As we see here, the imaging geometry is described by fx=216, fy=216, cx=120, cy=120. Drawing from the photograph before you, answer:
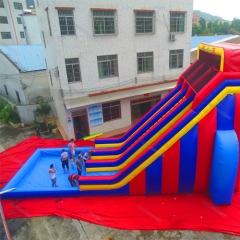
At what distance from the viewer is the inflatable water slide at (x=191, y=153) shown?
22.3 feet

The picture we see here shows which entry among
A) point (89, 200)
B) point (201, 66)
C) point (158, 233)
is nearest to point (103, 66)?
point (201, 66)

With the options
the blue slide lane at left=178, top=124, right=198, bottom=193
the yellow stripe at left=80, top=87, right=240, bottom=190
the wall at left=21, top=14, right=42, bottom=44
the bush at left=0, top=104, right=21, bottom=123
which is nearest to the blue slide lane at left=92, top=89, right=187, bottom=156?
the yellow stripe at left=80, top=87, right=240, bottom=190

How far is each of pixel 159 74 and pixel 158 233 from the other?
10701 millimetres

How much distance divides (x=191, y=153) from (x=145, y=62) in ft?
28.2

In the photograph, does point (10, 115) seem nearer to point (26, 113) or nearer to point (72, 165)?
point (26, 113)

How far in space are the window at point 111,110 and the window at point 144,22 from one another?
479 centimetres

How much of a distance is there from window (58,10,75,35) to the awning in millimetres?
3629

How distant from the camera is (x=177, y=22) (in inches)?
Result: 571

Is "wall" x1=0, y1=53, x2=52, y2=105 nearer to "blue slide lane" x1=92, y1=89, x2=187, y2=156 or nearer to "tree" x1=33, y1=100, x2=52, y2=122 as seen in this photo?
"tree" x1=33, y1=100, x2=52, y2=122

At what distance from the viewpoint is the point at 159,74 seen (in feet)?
48.8

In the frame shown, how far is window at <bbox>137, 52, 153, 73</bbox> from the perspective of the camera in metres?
14.0

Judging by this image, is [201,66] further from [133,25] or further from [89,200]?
[89,200]

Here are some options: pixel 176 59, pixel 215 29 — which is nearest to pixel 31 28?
pixel 176 59

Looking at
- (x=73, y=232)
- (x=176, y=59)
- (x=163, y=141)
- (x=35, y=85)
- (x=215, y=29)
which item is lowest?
(x=73, y=232)
